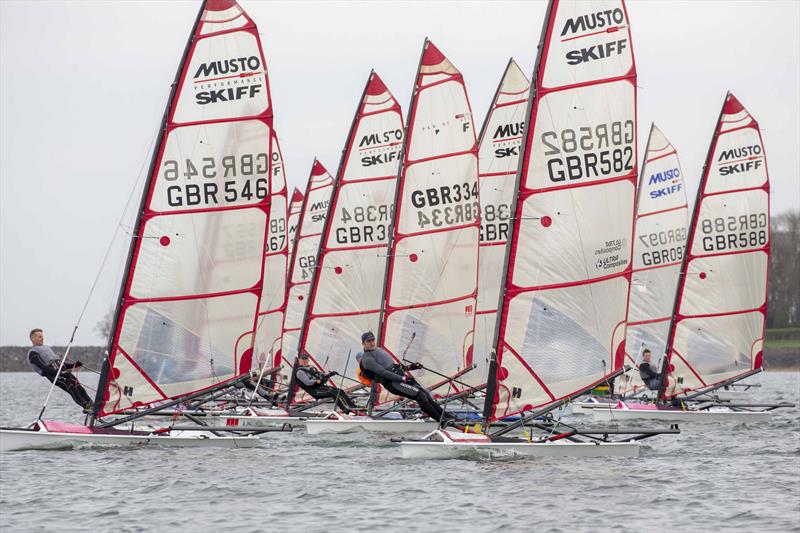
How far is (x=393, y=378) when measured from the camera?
62.9 ft

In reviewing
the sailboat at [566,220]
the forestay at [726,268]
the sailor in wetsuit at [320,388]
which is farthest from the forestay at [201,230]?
the forestay at [726,268]

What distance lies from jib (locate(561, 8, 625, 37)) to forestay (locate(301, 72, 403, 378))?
412 inches

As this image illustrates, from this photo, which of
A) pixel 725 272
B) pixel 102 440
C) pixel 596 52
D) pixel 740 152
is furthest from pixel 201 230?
pixel 740 152

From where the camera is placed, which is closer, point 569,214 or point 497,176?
point 569,214

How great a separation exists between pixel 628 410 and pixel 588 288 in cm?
986

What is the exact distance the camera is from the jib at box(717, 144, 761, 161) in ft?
98.1

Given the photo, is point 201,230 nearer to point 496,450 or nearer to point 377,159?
point 496,450

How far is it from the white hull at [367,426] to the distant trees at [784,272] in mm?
69815

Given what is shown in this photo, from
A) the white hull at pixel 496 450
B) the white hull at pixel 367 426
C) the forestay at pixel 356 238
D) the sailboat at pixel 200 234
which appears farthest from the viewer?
the forestay at pixel 356 238

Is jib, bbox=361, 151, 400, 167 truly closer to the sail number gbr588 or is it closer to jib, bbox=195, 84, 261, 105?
jib, bbox=195, 84, 261, 105

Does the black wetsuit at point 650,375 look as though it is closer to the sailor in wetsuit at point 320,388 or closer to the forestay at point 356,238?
the forestay at point 356,238

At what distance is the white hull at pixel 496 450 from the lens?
1783cm

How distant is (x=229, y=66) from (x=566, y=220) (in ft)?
21.2

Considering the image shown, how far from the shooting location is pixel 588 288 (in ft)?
62.9
